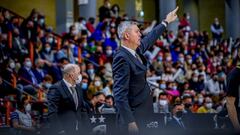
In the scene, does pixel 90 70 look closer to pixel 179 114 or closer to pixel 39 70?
pixel 39 70

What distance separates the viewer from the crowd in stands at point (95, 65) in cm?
1387

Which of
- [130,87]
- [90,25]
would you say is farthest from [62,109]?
[90,25]

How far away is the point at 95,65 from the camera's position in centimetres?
1691

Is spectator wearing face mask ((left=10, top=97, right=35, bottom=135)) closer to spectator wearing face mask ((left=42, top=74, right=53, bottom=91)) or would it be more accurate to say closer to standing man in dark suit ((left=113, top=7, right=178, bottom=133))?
spectator wearing face mask ((left=42, top=74, right=53, bottom=91))

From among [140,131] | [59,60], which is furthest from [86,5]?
[140,131]

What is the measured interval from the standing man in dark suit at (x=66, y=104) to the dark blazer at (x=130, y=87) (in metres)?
1.65

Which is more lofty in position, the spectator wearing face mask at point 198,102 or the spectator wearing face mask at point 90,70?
the spectator wearing face mask at point 90,70

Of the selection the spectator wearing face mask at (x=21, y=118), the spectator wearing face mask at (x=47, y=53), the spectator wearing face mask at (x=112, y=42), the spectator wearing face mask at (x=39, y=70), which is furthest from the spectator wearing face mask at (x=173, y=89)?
the spectator wearing face mask at (x=21, y=118)

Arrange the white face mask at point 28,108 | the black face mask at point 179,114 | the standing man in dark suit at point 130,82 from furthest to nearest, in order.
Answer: the black face mask at point 179,114 < the white face mask at point 28,108 < the standing man in dark suit at point 130,82

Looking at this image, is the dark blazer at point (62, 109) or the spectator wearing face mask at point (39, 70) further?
the spectator wearing face mask at point (39, 70)

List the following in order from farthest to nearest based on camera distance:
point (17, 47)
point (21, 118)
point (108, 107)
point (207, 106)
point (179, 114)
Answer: point (207, 106), point (17, 47), point (179, 114), point (108, 107), point (21, 118)

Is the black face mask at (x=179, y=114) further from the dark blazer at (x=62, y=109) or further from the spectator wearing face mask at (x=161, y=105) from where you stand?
the dark blazer at (x=62, y=109)

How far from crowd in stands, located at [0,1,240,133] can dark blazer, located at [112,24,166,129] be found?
6132mm

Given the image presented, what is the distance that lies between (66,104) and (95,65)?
33.0ft
